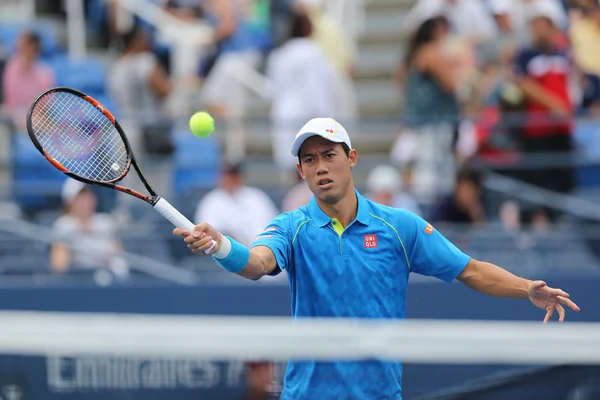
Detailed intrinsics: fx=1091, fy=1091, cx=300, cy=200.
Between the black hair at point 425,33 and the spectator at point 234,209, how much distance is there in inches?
76.9

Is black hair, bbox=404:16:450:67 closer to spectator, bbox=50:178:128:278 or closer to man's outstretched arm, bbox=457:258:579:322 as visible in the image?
spectator, bbox=50:178:128:278

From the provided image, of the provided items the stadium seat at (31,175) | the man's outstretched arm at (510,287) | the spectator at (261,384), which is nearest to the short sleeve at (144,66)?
the stadium seat at (31,175)

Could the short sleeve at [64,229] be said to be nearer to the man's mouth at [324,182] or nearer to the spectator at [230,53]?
the spectator at [230,53]

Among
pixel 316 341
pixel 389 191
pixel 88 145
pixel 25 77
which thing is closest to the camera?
Result: pixel 316 341

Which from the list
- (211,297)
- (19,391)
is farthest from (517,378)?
(211,297)

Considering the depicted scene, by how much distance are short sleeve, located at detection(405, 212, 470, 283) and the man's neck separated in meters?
0.26

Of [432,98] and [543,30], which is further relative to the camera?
[432,98]

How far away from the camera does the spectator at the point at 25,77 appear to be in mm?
10023

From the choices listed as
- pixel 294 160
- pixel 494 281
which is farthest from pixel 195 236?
pixel 294 160

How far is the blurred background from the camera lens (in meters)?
8.19

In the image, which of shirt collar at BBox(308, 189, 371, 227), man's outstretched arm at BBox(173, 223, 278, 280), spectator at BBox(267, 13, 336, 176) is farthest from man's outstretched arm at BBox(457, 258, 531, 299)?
spectator at BBox(267, 13, 336, 176)

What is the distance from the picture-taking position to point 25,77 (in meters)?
10.1

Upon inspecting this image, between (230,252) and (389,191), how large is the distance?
4807 millimetres

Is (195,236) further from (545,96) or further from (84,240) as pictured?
(545,96)
